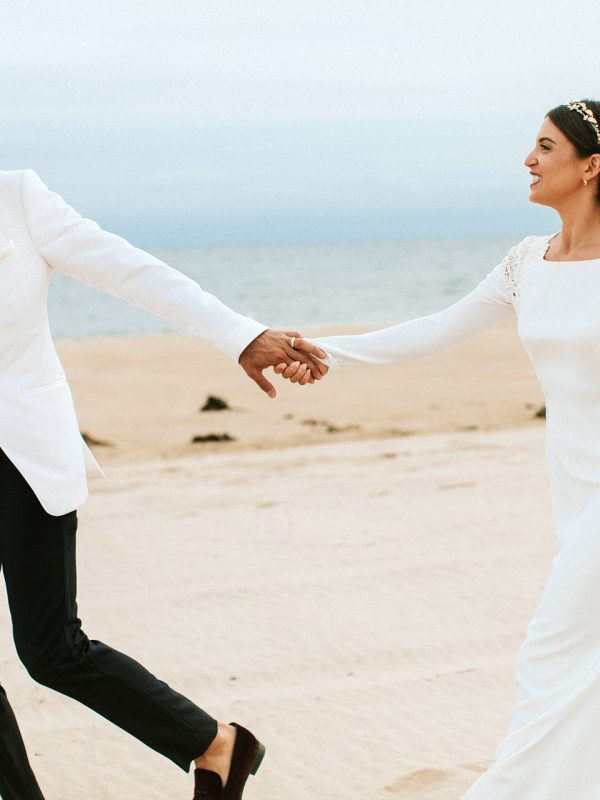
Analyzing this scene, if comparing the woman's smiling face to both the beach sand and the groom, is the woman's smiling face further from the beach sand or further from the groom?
the beach sand

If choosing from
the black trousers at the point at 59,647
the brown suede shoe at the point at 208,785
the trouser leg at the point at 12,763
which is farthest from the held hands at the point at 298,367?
the trouser leg at the point at 12,763

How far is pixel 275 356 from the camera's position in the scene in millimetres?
3859

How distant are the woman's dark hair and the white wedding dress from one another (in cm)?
32

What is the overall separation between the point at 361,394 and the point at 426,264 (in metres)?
→ 78.0

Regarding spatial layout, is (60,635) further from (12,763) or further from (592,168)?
(592,168)

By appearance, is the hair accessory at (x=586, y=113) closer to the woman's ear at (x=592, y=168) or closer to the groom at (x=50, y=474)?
the woman's ear at (x=592, y=168)

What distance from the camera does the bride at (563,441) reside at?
304cm

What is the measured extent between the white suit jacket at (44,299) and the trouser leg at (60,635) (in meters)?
0.09

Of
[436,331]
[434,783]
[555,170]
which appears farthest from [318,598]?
[555,170]

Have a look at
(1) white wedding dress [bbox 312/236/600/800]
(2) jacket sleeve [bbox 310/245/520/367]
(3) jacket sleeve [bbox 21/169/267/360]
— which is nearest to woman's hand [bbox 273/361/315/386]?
(2) jacket sleeve [bbox 310/245/520/367]

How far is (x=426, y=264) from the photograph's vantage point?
305ft

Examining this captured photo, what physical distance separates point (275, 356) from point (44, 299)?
86 centimetres

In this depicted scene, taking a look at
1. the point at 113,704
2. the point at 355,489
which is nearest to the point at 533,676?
the point at 113,704

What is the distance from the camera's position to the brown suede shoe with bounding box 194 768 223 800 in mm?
3555
